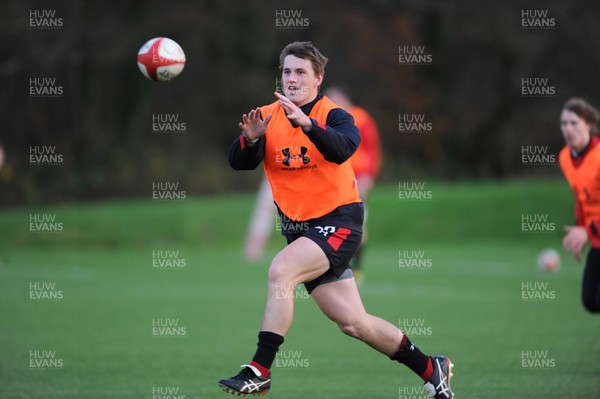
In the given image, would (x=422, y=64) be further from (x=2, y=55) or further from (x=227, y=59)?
(x=2, y=55)

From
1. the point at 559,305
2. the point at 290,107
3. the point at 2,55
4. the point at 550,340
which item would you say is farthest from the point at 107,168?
the point at 290,107

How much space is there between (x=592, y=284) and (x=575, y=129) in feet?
4.36

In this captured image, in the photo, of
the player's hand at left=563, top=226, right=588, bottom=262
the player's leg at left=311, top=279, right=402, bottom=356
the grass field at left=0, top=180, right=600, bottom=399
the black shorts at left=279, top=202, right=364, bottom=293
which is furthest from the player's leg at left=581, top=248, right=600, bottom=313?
the black shorts at left=279, top=202, right=364, bottom=293

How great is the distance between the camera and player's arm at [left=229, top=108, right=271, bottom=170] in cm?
608

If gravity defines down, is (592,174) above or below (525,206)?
above

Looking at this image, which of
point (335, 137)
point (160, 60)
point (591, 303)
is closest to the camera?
point (335, 137)

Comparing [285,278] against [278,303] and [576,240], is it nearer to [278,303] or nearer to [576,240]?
[278,303]

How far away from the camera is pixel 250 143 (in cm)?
619

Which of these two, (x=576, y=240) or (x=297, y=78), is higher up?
(x=297, y=78)

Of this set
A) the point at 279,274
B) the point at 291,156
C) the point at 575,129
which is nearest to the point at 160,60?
the point at 291,156

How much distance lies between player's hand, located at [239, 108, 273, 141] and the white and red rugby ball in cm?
119

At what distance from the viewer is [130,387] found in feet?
24.1

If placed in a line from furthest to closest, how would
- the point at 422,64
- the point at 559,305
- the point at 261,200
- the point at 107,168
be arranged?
the point at 422,64, the point at 107,168, the point at 261,200, the point at 559,305

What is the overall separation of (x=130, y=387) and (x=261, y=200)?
1205 centimetres
